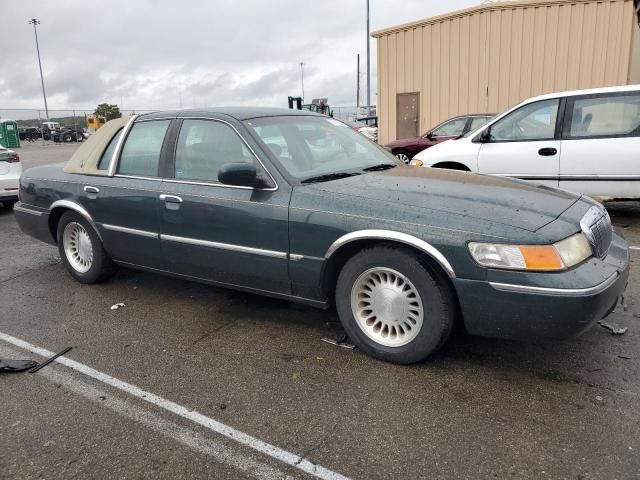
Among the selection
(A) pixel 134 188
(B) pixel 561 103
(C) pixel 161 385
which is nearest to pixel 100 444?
(C) pixel 161 385

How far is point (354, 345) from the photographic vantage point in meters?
3.48

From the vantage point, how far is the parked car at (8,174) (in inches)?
335

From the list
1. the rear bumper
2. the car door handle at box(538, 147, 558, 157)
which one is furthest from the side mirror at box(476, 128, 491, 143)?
the rear bumper

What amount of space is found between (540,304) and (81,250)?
3922 millimetres

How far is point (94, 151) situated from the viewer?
4703mm

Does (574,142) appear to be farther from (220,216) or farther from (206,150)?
(220,216)

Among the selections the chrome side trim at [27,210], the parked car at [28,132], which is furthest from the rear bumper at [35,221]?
the parked car at [28,132]

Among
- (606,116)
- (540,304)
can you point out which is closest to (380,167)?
(540,304)

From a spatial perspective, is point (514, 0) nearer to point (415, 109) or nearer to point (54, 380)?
point (415, 109)

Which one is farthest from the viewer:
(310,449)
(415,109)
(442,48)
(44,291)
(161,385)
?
(415,109)

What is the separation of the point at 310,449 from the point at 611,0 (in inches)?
555

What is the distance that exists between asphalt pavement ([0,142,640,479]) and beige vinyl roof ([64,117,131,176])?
1331mm

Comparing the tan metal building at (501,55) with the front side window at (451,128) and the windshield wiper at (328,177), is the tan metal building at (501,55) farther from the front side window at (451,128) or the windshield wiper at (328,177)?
the windshield wiper at (328,177)

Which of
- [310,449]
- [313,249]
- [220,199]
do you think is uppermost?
[220,199]
